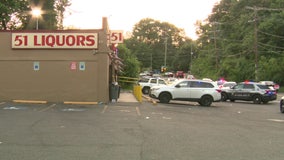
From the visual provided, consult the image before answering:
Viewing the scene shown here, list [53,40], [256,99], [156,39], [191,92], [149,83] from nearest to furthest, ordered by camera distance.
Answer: [53,40], [191,92], [256,99], [149,83], [156,39]

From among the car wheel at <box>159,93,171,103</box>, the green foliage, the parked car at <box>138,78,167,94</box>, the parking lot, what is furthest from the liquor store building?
the green foliage

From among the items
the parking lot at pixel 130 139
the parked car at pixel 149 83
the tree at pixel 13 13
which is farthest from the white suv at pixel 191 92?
the tree at pixel 13 13

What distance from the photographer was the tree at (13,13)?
1752 inches

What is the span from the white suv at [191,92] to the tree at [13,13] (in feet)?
74.0

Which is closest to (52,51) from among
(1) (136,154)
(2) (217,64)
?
(1) (136,154)

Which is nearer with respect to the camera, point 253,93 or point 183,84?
point 183,84

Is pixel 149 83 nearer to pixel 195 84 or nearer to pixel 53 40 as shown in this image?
pixel 195 84

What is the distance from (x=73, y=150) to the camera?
943 centimetres

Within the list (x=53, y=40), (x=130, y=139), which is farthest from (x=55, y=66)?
(x=130, y=139)

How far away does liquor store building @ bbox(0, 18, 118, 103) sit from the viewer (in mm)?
24672

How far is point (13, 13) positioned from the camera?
48.8 m

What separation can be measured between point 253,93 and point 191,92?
7.42 m

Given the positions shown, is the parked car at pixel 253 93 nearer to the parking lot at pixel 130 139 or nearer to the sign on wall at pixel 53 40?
the sign on wall at pixel 53 40

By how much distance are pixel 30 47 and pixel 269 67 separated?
45.5 meters
